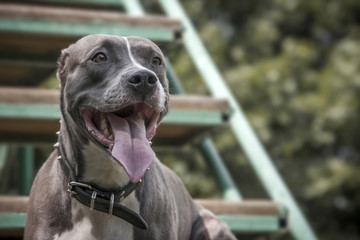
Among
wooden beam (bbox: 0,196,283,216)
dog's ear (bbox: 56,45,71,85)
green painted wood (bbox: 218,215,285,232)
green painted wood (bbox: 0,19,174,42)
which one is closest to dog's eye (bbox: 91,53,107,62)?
dog's ear (bbox: 56,45,71,85)

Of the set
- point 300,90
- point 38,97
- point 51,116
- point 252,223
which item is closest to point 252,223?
point 252,223

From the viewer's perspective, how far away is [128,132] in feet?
10.4

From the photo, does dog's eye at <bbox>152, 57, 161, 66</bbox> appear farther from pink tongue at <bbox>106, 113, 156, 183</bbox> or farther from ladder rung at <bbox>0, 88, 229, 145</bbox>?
ladder rung at <bbox>0, 88, 229, 145</bbox>

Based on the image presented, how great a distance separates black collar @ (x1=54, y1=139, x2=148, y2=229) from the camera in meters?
3.19

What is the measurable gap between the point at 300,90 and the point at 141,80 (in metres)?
9.10

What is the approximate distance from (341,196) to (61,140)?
A: 31.3ft

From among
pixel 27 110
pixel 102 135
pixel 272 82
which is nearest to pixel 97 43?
pixel 102 135

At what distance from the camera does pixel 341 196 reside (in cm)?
1231

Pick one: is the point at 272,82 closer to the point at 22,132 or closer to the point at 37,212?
the point at 22,132

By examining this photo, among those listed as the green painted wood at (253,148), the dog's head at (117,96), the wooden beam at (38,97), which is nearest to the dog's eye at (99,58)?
the dog's head at (117,96)

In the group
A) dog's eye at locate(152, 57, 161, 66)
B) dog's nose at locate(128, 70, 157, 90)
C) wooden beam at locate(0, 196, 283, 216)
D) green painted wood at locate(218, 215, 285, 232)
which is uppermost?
dog's eye at locate(152, 57, 161, 66)

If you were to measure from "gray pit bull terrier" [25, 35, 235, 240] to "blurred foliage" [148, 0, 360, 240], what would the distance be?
7899mm

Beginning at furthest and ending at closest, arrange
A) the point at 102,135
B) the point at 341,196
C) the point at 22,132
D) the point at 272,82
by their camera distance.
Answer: the point at 341,196
the point at 272,82
the point at 22,132
the point at 102,135

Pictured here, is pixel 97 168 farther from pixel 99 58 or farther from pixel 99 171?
pixel 99 58
